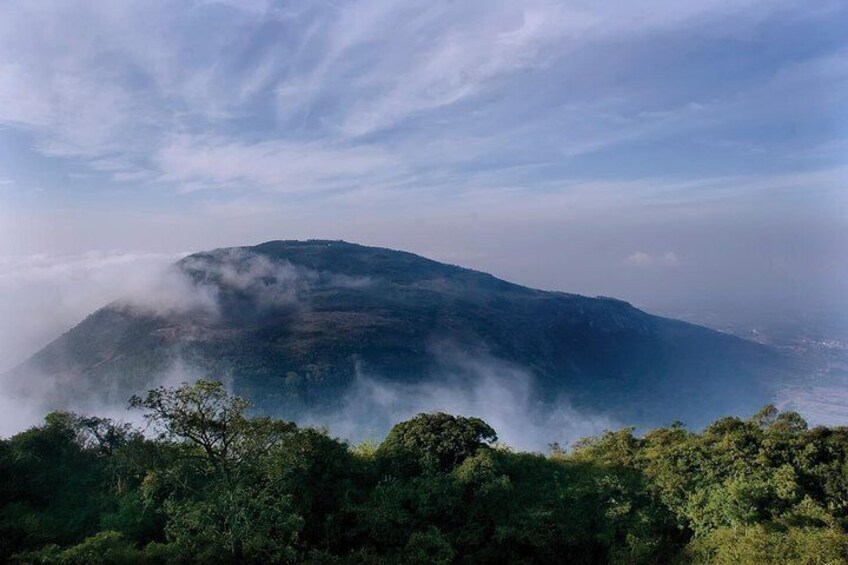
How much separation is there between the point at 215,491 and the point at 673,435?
2483cm

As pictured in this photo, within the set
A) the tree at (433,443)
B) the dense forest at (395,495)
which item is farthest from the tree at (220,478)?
the tree at (433,443)

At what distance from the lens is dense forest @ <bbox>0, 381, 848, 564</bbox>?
21.1 m

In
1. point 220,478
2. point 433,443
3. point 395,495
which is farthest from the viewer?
point 433,443

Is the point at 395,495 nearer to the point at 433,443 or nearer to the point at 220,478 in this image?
the point at 433,443

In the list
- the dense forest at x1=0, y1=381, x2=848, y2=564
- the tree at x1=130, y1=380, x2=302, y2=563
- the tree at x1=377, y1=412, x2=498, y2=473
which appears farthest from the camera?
the tree at x1=377, y1=412, x2=498, y2=473

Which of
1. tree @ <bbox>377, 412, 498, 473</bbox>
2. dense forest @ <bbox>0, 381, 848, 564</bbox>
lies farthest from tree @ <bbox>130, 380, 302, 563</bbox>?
tree @ <bbox>377, 412, 498, 473</bbox>

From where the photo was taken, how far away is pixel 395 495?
25.8 meters

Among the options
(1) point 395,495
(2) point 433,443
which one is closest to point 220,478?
(1) point 395,495

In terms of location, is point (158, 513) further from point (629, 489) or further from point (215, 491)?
point (629, 489)

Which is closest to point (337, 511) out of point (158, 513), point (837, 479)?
point (158, 513)

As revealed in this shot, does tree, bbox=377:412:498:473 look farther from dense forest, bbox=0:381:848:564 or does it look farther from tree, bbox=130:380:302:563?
tree, bbox=130:380:302:563

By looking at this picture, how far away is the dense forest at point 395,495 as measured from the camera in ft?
69.1

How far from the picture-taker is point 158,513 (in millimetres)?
24328

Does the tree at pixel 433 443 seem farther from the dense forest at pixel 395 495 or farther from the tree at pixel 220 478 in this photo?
the tree at pixel 220 478
